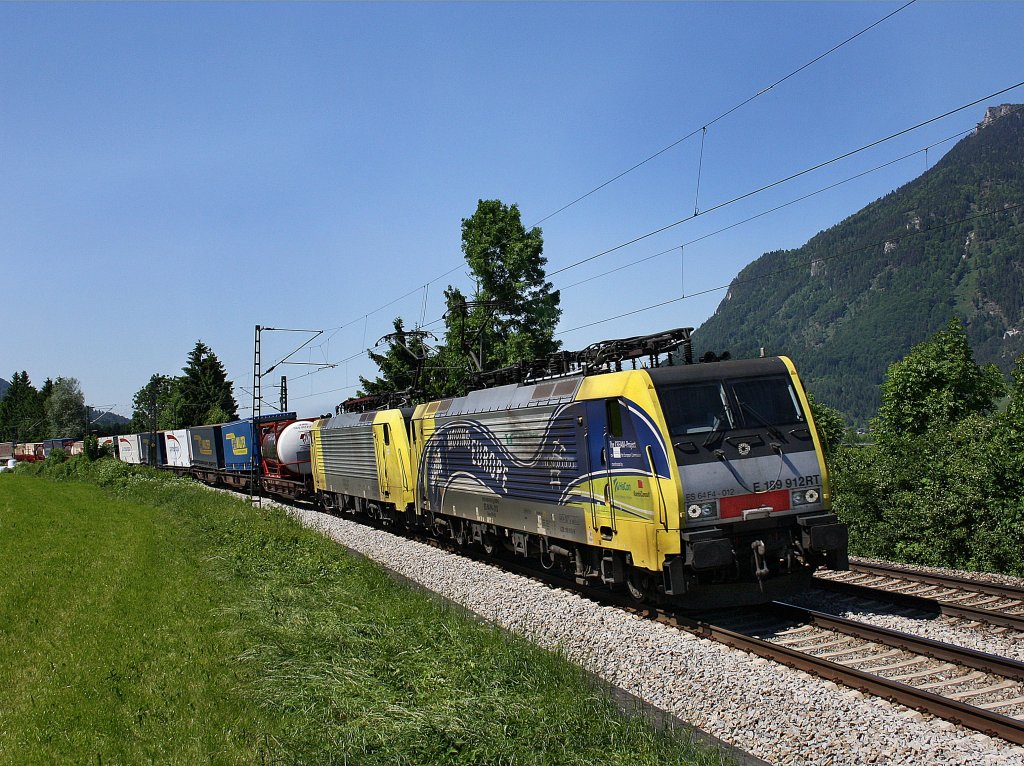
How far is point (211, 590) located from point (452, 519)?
6331 millimetres

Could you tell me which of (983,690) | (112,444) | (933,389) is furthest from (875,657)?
(112,444)

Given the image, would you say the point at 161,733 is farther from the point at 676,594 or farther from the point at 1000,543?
the point at 1000,543

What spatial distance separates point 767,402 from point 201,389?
84.5m

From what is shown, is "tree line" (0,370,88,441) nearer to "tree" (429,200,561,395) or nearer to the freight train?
"tree" (429,200,561,395)

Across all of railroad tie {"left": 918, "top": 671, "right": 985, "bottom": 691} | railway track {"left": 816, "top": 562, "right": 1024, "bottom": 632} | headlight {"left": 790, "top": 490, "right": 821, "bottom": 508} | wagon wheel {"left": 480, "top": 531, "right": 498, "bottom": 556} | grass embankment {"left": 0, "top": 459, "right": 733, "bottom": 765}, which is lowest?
railway track {"left": 816, "top": 562, "right": 1024, "bottom": 632}

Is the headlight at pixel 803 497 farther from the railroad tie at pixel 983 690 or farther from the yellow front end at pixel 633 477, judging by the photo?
the railroad tie at pixel 983 690

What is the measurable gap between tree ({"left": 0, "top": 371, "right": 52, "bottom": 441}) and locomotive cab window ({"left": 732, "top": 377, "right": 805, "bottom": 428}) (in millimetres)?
134259

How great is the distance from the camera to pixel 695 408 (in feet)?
32.7

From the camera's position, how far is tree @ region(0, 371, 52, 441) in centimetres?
12425

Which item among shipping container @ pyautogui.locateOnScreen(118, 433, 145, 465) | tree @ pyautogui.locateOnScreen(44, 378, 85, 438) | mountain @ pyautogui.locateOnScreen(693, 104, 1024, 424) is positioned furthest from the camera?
mountain @ pyautogui.locateOnScreen(693, 104, 1024, 424)

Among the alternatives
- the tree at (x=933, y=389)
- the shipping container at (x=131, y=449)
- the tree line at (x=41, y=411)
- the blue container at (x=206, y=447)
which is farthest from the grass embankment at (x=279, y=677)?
the tree line at (x=41, y=411)

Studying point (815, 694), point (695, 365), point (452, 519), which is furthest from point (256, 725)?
point (452, 519)

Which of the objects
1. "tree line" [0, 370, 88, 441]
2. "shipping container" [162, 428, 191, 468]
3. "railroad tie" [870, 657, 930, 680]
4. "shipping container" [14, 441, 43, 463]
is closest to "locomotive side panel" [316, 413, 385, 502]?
"railroad tie" [870, 657, 930, 680]

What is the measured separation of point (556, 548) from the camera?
12.5 m
